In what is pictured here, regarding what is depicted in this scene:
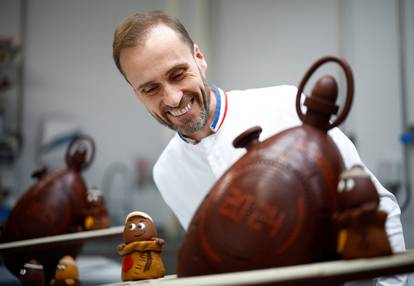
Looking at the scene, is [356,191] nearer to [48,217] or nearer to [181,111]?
[181,111]

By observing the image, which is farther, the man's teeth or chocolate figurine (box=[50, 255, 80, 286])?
chocolate figurine (box=[50, 255, 80, 286])

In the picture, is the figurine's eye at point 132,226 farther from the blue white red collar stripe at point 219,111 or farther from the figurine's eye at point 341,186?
the figurine's eye at point 341,186

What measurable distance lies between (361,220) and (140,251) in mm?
576

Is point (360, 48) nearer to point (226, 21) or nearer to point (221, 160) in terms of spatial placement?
point (226, 21)

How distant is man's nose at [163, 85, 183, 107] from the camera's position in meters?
1.20

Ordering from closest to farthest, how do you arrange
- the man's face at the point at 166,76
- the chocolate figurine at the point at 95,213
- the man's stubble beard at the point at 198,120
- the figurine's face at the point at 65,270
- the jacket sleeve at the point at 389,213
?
the jacket sleeve at the point at 389,213 < the man's face at the point at 166,76 < the man's stubble beard at the point at 198,120 < the figurine's face at the point at 65,270 < the chocolate figurine at the point at 95,213

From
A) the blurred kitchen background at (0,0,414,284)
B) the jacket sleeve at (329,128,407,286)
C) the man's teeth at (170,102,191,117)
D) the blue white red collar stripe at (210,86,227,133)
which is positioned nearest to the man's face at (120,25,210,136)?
the man's teeth at (170,102,191,117)

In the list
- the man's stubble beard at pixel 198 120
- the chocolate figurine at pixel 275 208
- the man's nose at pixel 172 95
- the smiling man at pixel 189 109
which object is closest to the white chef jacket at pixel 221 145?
the smiling man at pixel 189 109

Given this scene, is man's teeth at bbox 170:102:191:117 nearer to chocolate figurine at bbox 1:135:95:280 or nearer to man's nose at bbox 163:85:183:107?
man's nose at bbox 163:85:183:107

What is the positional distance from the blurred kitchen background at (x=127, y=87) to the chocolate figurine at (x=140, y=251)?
330cm

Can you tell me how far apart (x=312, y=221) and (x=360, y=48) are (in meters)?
3.83

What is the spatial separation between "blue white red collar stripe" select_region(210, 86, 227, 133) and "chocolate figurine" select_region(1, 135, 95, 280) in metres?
0.57

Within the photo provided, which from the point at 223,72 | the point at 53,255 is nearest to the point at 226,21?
the point at 223,72

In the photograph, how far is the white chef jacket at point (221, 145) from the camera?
140 centimetres
